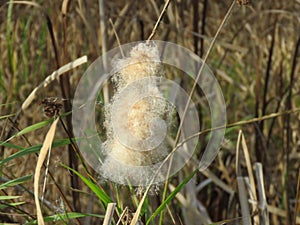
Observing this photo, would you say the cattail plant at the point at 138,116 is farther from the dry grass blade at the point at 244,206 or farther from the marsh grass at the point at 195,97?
the dry grass blade at the point at 244,206

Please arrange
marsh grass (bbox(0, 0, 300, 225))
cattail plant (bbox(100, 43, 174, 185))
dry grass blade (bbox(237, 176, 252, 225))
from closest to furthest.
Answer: cattail plant (bbox(100, 43, 174, 185))
dry grass blade (bbox(237, 176, 252, 225))
marsh grass (bbox(0, 0, 300, 225))

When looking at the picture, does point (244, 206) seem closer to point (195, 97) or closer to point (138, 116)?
point (138, 116)

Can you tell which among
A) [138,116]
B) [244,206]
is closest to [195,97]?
[244,206]

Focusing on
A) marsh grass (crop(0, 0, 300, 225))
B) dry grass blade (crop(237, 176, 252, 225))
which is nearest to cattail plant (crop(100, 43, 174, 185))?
marsh grass (crop(0, 0, 300, 225))

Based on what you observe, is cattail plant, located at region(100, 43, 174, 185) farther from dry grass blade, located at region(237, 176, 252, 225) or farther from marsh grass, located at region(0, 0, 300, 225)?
dry grass blade, located at region(237, 176, 252, 225)

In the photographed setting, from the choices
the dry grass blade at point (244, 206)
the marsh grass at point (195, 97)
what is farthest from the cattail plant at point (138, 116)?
the dry grass blade at point (244, 206)

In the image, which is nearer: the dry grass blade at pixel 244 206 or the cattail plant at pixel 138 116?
the cattail plant at pixel 138 116
